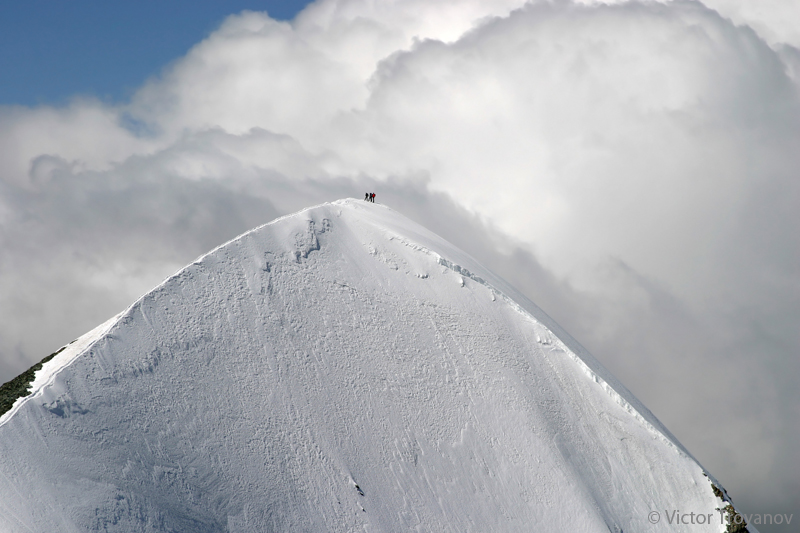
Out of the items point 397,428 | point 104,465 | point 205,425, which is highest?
point 397,428

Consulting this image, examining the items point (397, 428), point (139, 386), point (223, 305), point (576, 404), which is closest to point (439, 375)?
point (397, 428)

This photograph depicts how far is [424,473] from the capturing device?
3838 cm

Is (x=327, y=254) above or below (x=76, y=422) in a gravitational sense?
above

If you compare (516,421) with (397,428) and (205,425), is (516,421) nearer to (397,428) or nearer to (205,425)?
(397,428)

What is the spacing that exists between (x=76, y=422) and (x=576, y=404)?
99.0 ft

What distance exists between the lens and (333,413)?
126 feet

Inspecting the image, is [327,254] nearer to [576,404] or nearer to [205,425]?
[205,425]

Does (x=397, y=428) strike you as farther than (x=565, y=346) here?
No

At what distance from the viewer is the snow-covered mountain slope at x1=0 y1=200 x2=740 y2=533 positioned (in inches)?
1231

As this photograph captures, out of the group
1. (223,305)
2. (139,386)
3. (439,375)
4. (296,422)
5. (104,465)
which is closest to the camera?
(104,465)

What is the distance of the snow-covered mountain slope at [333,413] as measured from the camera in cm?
3127

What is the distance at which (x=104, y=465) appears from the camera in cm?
3048

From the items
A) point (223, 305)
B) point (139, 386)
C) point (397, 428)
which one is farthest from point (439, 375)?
point (139, 386)

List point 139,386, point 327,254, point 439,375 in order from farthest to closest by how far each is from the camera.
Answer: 1. point 327,254
2. point 439,375
3. point 139,386
